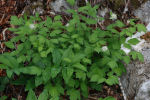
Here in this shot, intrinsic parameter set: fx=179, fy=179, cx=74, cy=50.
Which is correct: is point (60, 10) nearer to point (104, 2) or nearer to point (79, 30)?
point (104, 2)

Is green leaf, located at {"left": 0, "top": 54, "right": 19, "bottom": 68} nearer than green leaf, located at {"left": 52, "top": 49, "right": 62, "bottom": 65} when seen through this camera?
Yes

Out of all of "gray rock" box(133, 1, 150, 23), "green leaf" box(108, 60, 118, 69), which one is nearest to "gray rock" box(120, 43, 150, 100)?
"green leaf" box(108, 60, 118, 69)

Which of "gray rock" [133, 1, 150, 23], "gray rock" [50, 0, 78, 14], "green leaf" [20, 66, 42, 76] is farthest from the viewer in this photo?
"gray rock" [133, 1, 150, 23]

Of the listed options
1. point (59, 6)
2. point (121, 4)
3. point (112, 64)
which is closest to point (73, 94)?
point (112, 64)

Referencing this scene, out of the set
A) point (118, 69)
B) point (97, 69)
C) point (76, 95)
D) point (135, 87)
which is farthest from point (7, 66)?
point (135, 87)

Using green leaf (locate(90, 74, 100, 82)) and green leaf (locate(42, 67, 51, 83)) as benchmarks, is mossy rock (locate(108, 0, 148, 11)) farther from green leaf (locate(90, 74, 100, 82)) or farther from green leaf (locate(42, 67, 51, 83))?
green leaf (locate(42, 67, 51, 83))

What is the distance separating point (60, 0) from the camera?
3.79 m

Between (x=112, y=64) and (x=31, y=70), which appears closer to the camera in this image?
(x=31, y=70)

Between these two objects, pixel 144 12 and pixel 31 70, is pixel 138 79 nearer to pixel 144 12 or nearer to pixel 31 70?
pixel 31 70

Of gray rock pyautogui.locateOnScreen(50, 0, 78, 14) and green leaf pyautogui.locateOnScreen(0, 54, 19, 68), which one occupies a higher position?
gray rock pyautogui.locateOnScreen(50, 0, 78, 14)

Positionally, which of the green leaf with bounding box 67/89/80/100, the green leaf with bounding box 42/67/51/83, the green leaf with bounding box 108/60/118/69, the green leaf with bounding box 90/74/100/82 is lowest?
the green leaf with bounding box 67/89/80/100

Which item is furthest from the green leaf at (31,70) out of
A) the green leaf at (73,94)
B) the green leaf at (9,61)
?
the green leaf at (73,94)

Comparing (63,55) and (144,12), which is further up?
(144,12)

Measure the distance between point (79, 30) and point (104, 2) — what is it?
163cm
